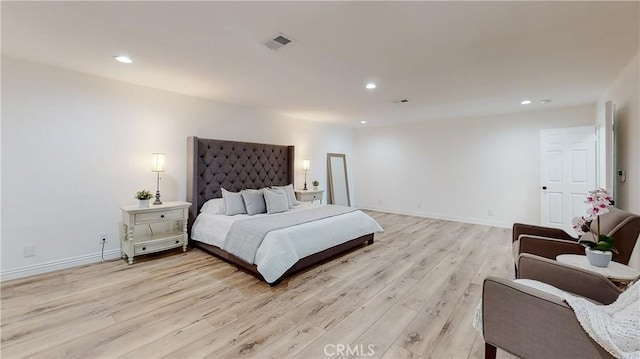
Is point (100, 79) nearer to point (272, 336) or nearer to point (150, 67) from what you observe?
point (150, 67)

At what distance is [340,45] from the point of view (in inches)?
92.7

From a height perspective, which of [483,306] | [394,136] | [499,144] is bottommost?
[483,306]

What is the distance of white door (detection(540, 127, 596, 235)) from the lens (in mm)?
4238

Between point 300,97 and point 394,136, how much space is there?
354 cm

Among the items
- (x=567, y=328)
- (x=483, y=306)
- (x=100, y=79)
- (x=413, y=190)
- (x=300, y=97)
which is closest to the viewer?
Result: (x=567, y=328)

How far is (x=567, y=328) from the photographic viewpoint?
1.17 metres

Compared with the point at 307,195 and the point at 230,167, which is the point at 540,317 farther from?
the point at 307,195

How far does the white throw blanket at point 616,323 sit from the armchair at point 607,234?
1152mm

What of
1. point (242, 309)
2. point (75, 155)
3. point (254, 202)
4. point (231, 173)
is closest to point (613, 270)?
point (242, 309)

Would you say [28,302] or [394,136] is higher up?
[394,136]

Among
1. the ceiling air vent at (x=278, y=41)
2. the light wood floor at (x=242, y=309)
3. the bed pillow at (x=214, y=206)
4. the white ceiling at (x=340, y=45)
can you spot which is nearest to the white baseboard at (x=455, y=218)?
the light wood floor at (x=242, y=309)

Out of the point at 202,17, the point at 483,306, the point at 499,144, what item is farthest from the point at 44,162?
the point at 499,144

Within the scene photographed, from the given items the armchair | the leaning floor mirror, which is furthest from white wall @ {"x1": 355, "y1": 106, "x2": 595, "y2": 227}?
the armchair

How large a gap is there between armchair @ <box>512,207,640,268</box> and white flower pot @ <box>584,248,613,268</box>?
35 cm
